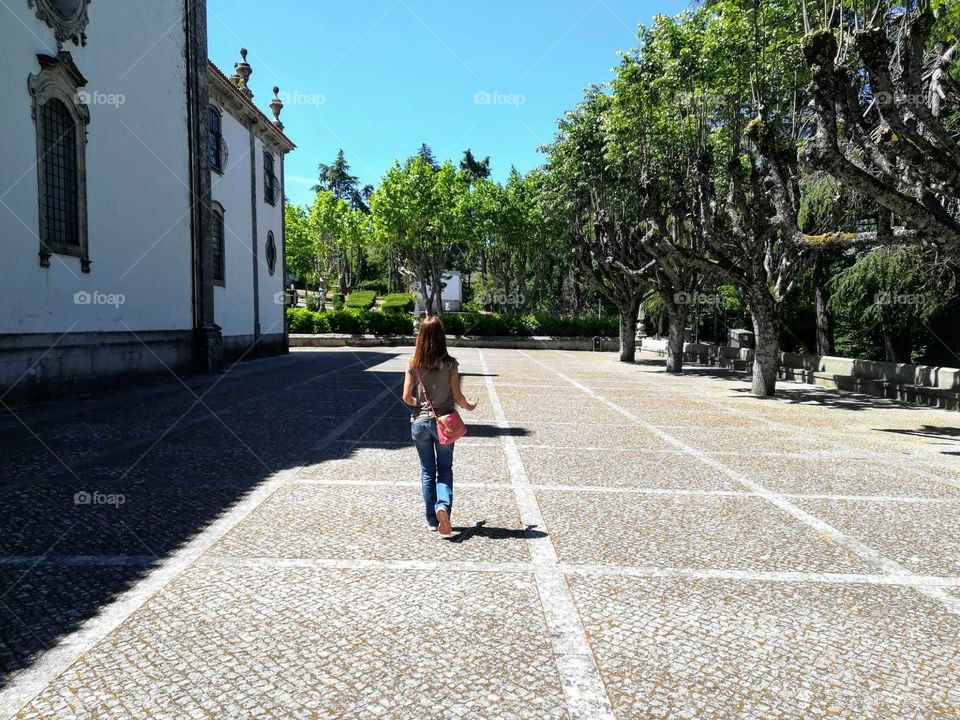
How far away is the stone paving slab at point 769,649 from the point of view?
2.95m

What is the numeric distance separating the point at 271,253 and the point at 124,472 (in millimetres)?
23330

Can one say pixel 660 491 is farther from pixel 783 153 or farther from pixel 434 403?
pixel 783 153

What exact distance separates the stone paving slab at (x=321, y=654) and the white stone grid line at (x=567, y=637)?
8 cm

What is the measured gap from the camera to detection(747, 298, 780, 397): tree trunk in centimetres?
1634

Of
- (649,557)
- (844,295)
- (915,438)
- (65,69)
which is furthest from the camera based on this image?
(844,295)

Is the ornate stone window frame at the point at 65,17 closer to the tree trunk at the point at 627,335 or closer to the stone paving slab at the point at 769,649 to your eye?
the stone paving slab at the point at 769,649

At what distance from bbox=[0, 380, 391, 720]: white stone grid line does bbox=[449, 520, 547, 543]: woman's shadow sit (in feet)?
5.95

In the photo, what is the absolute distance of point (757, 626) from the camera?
3695mm

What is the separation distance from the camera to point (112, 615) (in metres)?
3.68

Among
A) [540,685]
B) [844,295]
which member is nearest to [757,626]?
[540,685]

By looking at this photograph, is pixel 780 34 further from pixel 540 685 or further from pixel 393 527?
pixel 540 685

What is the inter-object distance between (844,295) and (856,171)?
47.8 feet

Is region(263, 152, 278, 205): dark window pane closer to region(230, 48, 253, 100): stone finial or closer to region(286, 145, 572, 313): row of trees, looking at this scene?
region(230, 48, 253, 100): stone finial

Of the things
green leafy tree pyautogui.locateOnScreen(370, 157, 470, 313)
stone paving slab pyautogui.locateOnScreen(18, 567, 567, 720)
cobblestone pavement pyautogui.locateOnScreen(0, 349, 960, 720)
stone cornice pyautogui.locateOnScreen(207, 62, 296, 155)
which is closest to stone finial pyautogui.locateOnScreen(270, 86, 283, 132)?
stone cornice pyautogui.locateOnScreen(207, 62, 296, 155)
